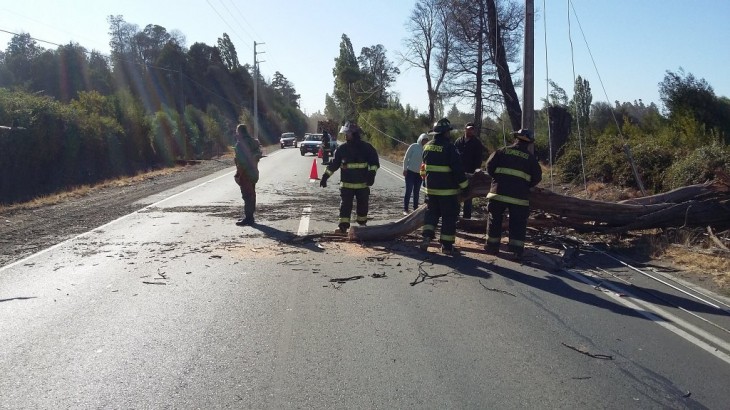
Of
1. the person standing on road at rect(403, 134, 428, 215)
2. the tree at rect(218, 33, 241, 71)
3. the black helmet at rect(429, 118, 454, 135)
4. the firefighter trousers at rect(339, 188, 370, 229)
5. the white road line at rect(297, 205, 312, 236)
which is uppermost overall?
the tree at rect(218, 33, 241, 71)

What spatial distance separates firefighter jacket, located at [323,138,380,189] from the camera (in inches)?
437

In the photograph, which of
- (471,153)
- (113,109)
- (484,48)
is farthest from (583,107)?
(113,109)

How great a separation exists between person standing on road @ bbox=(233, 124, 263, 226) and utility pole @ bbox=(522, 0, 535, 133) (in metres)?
5.56

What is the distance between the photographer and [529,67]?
45.0ft

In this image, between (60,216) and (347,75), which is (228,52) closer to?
(347,75)

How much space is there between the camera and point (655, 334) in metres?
5.87

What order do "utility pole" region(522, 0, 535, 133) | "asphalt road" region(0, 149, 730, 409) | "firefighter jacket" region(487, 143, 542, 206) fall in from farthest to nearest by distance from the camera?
"utility pole" region(522, 0, 535, 133) → "firefighter jacket" region(487, 143, 542, 206) → "asphalt road" region(0, 149, 730, 409)

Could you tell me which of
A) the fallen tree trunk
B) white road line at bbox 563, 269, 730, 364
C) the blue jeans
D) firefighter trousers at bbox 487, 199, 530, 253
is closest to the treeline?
the blue jeans

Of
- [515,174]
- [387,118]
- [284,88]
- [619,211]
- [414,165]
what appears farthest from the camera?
[284,88]

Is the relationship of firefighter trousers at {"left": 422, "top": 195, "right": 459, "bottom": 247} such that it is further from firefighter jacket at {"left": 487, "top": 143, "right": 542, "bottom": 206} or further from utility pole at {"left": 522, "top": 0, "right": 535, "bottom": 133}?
utility pole at {"left": 522, "top": 0, "right": 535, "bottom": 133}

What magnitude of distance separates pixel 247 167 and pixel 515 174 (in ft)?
18.9

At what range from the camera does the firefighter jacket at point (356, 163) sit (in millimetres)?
11094

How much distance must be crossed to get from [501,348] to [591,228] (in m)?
5.55

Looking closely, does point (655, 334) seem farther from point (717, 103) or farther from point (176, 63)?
point (176, 63)
